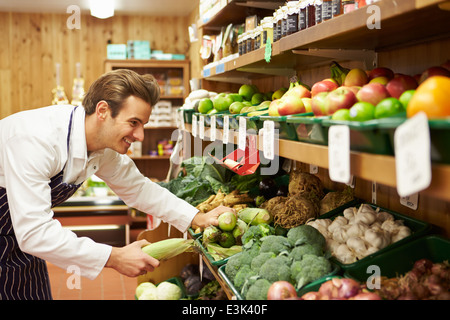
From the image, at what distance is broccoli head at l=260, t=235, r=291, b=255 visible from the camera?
1838 millimetres

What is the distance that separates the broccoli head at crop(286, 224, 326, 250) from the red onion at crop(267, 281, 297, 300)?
11.0 inches

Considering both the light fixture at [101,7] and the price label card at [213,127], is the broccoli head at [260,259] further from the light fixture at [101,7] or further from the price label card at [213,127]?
the light fixture at [101,7]

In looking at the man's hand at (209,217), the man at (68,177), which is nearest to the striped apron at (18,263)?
the man at (68,177)

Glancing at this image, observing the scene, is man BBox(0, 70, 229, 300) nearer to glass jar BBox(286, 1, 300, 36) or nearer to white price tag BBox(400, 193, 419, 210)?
glass jar BBox(286, 1, 300, 36)

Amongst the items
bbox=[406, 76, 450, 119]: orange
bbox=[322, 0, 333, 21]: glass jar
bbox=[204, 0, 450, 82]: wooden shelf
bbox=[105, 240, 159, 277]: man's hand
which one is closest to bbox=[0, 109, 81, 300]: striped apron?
bbox=[105, 240, 159, 277]: man's hand

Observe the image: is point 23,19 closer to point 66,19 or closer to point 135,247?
point 66,19

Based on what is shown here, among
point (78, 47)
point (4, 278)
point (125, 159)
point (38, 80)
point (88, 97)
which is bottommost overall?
point (4, 278)

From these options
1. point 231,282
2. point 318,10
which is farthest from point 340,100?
point 231,282

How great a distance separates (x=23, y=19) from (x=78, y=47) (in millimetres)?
863

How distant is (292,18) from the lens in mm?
1949

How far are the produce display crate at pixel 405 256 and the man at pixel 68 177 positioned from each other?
889 millimetres

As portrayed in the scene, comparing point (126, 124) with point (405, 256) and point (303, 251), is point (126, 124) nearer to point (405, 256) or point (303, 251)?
point (303, 251)

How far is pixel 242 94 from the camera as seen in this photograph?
3.13 m
